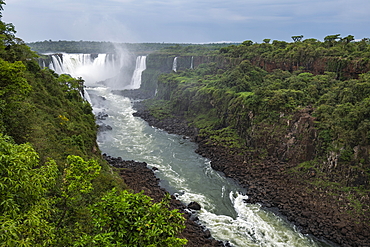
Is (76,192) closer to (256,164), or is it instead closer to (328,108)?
(256,164)

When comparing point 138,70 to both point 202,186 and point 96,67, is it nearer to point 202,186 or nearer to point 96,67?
point 96,67

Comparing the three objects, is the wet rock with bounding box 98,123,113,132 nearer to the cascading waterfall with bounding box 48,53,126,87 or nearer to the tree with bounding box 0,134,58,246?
the cascading waterfall with bounding box 48,53,126,87

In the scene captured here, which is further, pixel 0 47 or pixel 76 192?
pixel 0 47

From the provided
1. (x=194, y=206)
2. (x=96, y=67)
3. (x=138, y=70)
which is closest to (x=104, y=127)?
(x=194, y=206)

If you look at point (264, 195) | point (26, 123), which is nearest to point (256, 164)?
point (264, 195)

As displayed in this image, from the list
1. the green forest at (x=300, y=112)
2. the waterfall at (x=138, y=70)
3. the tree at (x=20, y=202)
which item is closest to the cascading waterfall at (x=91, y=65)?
the waterfall at (x=138, y=70)

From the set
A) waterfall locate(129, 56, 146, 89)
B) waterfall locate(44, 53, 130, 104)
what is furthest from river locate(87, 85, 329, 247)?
waterfall locate(129, 56, 146, 89)

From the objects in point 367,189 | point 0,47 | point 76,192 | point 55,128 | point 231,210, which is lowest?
point 231,210
